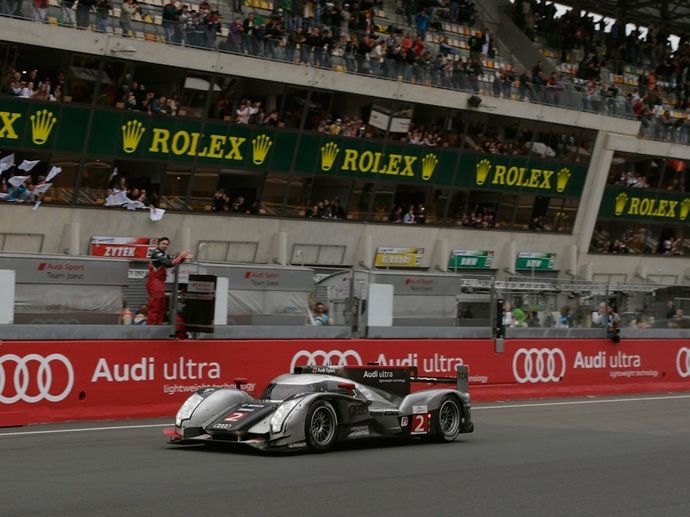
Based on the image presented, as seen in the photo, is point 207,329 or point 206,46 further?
Result: point 206,46

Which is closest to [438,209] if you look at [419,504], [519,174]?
[519,174]

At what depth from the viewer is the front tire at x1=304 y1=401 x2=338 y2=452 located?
484 inches

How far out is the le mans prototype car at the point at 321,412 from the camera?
476 inches

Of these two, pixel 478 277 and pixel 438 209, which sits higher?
pixel 438 209

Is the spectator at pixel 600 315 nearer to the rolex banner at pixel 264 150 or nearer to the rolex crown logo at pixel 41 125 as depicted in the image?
the rolex banner at pixel 264 150

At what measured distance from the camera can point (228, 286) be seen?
A: 17500 millimetres

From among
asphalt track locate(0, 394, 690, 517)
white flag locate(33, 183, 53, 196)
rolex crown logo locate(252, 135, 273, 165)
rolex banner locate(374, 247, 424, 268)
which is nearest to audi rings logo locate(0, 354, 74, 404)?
asphalt track locate(0, 394, 690, 517)

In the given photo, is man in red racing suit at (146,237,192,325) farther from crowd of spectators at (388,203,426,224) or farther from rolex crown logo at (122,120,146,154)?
crowd of spectators at (388,203,426,224)

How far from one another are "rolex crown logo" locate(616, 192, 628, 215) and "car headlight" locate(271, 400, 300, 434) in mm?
37178

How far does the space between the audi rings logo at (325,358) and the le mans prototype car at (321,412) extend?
429cm

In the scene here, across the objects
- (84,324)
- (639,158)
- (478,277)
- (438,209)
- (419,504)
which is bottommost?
(419,504)

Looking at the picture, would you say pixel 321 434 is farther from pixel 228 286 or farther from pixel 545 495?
pixel 228 286

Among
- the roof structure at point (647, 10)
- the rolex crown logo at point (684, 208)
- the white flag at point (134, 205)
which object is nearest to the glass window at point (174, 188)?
the white flag at point (134, 205)

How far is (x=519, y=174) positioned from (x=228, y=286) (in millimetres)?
27186
